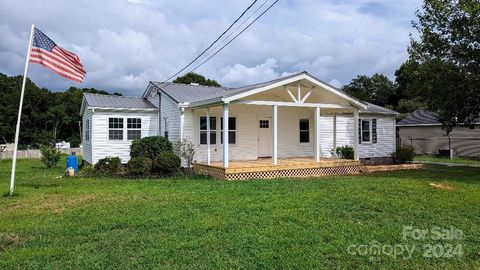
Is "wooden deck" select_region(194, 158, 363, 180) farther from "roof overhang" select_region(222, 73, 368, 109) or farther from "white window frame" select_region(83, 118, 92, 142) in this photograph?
"white window frame" select_region(83, 118, 92, 142)

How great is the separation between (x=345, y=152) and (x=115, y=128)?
35.6 ft

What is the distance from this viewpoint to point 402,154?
19.5m

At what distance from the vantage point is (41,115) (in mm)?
46719

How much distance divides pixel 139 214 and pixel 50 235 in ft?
5.36

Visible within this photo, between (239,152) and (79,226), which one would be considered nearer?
(79,226)

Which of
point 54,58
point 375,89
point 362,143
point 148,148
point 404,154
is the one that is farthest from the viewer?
point 375,89

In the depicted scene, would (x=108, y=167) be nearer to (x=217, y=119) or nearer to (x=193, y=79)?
(x=217, y=119)

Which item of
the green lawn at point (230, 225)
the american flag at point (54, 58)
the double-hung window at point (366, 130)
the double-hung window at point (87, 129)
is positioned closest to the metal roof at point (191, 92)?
the double-hung window at point (87, 129)

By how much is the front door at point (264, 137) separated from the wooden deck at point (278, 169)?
337cm

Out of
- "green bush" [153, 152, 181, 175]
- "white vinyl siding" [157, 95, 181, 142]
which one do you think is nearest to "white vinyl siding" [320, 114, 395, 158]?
"white vinyl siding" [157, 95, 181, 142]

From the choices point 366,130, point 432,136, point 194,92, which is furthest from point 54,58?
point 432,136

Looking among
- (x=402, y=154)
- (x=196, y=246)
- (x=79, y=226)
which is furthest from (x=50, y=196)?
(x=402, y=154)

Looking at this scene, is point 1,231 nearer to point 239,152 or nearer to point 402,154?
point 239,152

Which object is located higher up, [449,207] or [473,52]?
[473,52]
